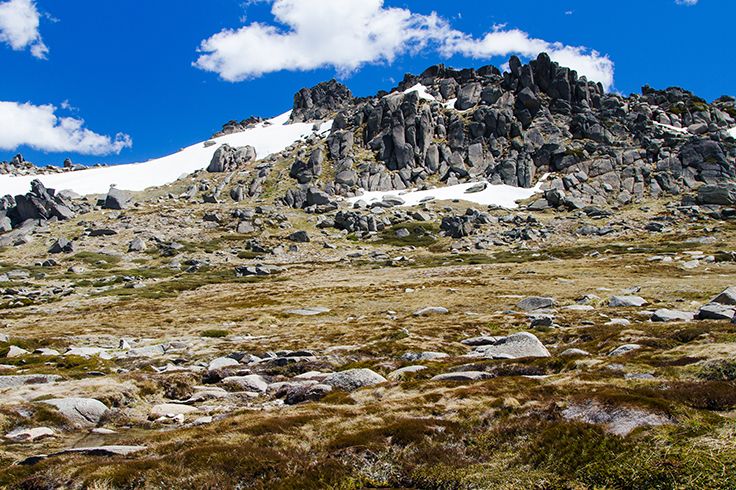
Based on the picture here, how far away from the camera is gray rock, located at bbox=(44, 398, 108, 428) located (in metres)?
12.2

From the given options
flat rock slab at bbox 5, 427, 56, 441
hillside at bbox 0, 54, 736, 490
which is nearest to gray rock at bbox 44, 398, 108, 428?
hillside at bbox 0, 54, 736, 490

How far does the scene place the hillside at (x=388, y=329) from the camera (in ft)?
27.0

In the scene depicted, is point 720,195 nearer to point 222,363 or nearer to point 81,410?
point 222,363

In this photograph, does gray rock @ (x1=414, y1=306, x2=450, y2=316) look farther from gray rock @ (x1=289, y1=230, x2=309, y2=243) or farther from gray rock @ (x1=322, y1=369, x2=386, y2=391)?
gray rock @ (x1=289, y1=230, x2=309, y2=243)

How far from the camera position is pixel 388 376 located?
17.2 meters

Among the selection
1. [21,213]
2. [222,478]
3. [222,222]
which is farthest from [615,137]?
[21,213]

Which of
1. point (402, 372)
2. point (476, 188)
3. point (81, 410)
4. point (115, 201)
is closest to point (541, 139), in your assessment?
point (476, 188)

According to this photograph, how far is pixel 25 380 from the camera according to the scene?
51.7ft

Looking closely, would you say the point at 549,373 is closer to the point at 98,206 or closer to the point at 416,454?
the point at 416,454

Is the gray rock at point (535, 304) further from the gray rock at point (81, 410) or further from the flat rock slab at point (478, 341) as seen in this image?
the gray rock at point (81, 410)

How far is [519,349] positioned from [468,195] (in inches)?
4488

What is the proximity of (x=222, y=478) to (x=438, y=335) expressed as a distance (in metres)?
20.1

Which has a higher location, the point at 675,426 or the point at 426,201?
the point at 426,201

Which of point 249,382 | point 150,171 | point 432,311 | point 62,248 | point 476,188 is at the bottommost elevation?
point 432,311
